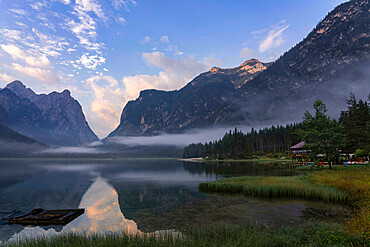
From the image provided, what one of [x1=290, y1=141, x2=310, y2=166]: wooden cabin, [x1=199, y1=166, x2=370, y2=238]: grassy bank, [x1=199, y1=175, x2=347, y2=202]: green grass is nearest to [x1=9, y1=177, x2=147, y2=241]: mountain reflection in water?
[x1=199, y1=166, x2=370, y2=238]: grassy bank

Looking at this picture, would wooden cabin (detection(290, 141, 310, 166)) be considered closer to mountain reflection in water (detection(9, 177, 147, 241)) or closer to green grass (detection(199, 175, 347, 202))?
green grass (detection(199, 175, 347, 202))

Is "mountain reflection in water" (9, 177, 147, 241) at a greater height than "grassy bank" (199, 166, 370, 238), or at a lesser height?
lesser

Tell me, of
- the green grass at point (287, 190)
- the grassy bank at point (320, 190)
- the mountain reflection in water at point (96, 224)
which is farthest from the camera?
the green grass at point (287, 190)

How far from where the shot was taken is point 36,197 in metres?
34.5

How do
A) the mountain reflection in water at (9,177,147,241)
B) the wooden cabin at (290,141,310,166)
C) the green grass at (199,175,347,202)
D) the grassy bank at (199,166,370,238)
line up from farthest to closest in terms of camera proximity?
1. the wooden cabin at (290,141,310,166)
2. the green grass at (199,175,347,202)
3. the grassy bank at (199,166,370,238)
4. the mountain reflection in water at (9,177,147,241)

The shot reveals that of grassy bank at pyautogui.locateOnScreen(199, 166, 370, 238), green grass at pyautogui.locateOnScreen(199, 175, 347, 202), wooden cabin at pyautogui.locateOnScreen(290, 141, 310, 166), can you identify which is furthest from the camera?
wooden cabin at pyautogui.locateOnScreen(290, 141, 310, 166)

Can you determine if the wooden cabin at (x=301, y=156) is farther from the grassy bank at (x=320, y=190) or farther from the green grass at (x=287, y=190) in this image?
the green grass at (x=287, y=190)

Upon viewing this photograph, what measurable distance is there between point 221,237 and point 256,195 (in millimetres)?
19208

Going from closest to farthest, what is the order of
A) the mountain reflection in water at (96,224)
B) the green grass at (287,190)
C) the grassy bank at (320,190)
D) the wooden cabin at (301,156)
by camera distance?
the mountain reflection in water at (96,224) < the grassy bank at (320,190) < the green grass at (287,190) < the wooden cabin at (301,156)

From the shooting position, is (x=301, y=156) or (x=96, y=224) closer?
(x=96, y=224)

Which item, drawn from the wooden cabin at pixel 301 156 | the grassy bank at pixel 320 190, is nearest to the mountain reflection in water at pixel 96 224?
the grassy bank at pixel 320 190

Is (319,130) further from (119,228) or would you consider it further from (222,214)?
(119,228)

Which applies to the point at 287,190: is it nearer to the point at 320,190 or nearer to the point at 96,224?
the point at 320,190

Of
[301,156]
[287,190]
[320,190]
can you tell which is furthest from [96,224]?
[301,156]
